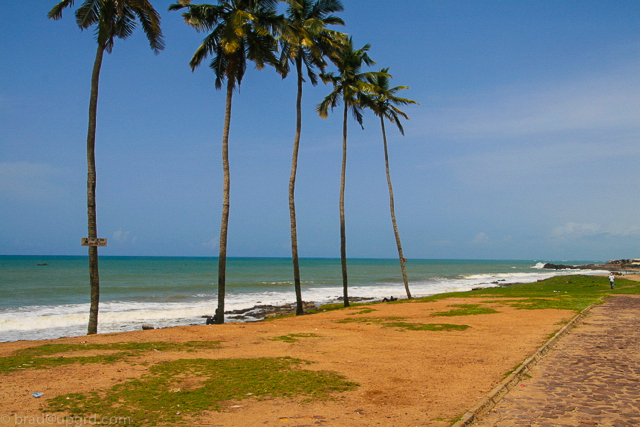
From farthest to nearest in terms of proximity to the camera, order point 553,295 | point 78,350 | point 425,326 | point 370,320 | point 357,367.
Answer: point 553,295 < point 370,320 < point 425,326 < point 78,350 < point 357,367

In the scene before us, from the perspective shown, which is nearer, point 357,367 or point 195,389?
point 195,389

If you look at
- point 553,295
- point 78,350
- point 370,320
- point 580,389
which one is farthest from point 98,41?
point 553,295

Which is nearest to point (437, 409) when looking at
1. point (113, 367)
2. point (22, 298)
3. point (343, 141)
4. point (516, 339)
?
point (113, 367)

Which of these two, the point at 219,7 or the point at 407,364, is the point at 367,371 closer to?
the point at 407,364

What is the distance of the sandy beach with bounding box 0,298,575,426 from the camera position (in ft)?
18.0

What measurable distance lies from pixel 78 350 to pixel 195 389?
4.32 m

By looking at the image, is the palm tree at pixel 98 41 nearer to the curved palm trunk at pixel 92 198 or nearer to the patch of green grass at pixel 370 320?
the curved palm trunk at pixel 92 198

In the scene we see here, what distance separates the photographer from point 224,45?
590 inches

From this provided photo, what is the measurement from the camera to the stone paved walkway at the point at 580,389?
17.4 ft

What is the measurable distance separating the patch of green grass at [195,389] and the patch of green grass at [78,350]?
4.81 feet

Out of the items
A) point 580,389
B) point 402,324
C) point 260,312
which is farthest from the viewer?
point 260,312

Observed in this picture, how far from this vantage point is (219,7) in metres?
15.5

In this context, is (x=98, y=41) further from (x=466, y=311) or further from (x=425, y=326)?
(x=466, y=311)

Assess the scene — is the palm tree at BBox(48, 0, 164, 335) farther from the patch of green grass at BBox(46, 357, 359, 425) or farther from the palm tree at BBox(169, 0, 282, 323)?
the patch of green grass at BBox(46, 357, 359, 425)
